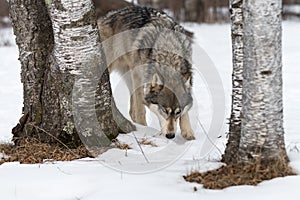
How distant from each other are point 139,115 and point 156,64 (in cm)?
75

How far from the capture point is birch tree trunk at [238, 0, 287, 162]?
3.06 m

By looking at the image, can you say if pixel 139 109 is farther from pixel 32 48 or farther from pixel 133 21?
pixel 32 48

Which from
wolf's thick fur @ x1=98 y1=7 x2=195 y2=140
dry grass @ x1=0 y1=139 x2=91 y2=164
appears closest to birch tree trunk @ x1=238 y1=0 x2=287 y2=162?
dry grass @ x1=0 y1=139 x2=91 y2=164

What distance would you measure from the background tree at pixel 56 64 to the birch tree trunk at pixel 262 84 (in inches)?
51.9

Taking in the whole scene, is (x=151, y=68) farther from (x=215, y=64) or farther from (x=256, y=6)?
(x=215, y=64)

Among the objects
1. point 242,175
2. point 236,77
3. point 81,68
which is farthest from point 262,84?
point 81,68

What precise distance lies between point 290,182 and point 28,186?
1.62 m

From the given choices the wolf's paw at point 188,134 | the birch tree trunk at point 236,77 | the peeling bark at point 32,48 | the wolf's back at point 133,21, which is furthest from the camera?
the wolf's back at point 133,21

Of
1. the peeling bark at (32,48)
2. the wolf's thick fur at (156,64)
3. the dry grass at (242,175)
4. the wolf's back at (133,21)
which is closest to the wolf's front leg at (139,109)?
the wolf's thick fur at (156,64)

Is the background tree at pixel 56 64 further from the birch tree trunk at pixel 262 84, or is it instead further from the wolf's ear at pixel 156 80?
the birch tree trunk at pixel 262 84

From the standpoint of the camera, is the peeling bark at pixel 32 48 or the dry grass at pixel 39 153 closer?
the dry grass at pixel 39 153

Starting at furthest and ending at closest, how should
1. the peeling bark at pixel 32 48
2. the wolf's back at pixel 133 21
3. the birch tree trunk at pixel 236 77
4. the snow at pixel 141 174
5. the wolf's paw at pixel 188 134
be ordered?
1. the wolf's back at pixel 133 21
2. the wolf's paw at pixel 188 134
3. the peeling bark at pixel 32 48
4. the birch tree trunk at pixel 236 77
5. the snow at pixel 141 174

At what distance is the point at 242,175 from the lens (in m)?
3.21

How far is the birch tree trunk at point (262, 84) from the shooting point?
306 cm
